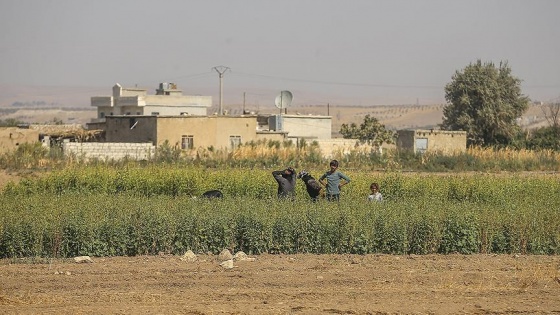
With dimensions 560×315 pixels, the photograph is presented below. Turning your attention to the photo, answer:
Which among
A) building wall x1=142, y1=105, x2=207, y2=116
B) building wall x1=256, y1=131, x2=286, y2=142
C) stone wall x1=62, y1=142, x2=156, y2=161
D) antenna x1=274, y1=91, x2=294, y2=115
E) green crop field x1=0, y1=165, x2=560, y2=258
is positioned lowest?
green crop field x1=0, y1=165, x2=560, y2=258

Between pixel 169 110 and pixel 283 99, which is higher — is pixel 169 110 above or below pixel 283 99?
below

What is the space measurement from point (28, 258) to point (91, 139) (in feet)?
113

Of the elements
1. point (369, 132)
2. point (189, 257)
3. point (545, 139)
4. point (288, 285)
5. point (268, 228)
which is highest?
point (369, 132)

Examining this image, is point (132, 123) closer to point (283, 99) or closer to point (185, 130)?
point (185, 130)

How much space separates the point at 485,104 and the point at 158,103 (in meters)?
23.0

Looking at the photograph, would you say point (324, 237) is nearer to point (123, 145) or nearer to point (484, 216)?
point (484, 216)

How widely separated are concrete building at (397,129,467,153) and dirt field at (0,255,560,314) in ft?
125

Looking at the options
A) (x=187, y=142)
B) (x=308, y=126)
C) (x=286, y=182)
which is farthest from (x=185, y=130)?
(x=286, y=182)

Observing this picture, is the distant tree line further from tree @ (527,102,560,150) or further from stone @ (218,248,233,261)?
stone @ (218,248,233,261)

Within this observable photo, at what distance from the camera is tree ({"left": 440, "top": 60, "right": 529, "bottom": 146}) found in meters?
66.4

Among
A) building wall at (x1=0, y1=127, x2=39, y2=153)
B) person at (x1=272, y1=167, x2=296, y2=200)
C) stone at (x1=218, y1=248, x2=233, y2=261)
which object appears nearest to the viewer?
stone at (x1=218, y1=248, x2=233, y2=261)

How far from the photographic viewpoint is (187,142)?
4809 centimetres

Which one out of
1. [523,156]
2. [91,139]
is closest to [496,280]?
[523,156]

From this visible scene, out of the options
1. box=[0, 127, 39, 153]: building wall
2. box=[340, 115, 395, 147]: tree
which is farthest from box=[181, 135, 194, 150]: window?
box=[340, 115, 395, 147]: tree
